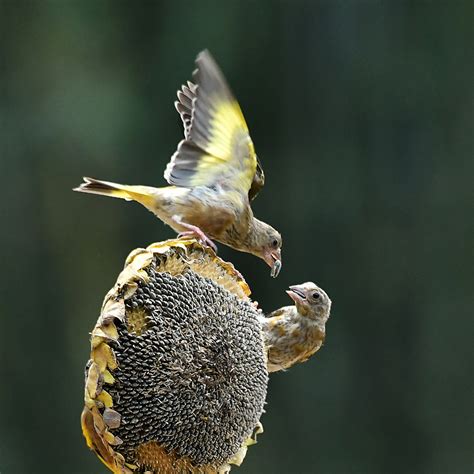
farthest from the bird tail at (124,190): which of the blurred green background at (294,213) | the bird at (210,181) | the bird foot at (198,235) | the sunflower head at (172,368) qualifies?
the blurred green background at (294,213)

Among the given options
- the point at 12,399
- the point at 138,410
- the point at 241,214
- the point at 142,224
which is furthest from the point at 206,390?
the point at 12,399

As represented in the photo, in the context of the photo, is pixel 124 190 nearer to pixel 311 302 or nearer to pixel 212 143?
pixel 212 143

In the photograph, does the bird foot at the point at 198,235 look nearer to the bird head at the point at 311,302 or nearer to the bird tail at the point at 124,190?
the bird tail at the point at 124,190

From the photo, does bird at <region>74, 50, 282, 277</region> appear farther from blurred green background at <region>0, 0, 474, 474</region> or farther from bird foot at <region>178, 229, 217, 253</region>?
blurred green background at <region>0, 0, 474, 474</region>

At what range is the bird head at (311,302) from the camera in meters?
2.29

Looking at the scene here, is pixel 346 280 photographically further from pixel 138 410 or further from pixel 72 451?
pixel 138 410

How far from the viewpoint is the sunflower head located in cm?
176

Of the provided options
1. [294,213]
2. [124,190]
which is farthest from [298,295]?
[294,213]

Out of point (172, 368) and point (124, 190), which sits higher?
point (124, 190)

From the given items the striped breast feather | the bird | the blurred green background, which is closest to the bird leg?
the bird

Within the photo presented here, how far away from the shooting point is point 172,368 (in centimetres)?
182

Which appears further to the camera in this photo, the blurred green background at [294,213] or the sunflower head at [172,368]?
the blurred green background at [294,213]

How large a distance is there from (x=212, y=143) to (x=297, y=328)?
0.50m

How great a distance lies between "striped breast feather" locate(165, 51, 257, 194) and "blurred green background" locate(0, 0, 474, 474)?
3.42 metres
